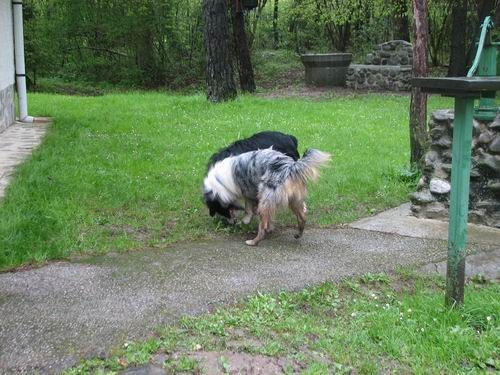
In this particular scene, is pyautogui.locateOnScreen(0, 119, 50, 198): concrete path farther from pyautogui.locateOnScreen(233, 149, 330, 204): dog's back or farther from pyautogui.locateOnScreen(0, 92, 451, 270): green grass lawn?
pyautogui.locateOnScreen(233, 149, 330, 204): dog's back

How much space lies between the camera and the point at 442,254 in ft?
17.5

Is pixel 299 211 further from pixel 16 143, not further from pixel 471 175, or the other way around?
pixel 16 143

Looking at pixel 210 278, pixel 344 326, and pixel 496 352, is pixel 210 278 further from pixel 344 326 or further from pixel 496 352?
pixel 496 352

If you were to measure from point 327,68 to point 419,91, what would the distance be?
508 inches

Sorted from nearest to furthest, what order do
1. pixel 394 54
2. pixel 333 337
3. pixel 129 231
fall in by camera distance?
pixel 333 337
pixel 129 231
pixel 394 54

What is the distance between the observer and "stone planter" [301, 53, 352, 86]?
20.0 metres

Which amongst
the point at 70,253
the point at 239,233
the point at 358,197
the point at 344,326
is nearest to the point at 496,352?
the point at 344,326

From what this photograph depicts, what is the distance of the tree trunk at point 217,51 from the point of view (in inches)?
554

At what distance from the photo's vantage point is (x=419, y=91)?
749 cm

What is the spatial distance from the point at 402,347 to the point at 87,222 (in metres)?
3.48

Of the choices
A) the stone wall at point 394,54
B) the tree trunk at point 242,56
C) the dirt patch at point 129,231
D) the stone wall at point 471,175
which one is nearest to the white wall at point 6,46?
the dirt patch at point 129,231

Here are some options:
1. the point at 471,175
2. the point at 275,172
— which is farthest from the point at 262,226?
the point at 471,175

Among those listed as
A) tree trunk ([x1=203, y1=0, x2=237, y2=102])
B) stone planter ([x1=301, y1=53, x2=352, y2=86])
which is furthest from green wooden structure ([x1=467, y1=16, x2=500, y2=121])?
stone planter ([x1=301, y1=53, x2=352, y2=86])

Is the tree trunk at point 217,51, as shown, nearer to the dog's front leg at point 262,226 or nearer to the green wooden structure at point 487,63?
the green wooden structure at point 487,63
